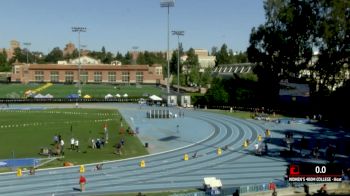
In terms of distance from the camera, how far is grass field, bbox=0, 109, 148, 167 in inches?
1393

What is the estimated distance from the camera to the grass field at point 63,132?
35384 millimetres

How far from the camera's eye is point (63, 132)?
152ft

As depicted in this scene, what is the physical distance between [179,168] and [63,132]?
1830cm

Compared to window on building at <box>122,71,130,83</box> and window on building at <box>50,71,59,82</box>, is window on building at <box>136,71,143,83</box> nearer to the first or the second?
window on building at <box>122,71,130,83</box>

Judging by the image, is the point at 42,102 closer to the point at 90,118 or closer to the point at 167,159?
the point at 90,118

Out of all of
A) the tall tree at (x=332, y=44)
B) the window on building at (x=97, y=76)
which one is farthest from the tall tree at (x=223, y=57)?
the tall tree at (x=332, y=44)

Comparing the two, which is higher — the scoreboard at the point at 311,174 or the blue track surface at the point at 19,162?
the scoreboard at the point at 311,174

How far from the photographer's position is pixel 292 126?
5216cm

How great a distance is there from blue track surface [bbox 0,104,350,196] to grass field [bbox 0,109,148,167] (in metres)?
1.98

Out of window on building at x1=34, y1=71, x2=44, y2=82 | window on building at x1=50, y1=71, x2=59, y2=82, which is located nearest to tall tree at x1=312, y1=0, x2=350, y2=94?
window on building at x1=50, y1=71, x2=59, y2=82

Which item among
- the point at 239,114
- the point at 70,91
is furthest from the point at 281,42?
the point at 70,91

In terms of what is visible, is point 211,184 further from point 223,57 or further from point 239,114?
point 223,57

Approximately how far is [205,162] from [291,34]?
3675 cm

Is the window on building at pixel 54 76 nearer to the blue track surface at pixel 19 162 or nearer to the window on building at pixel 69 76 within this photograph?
the window on building at pixel 69 76
